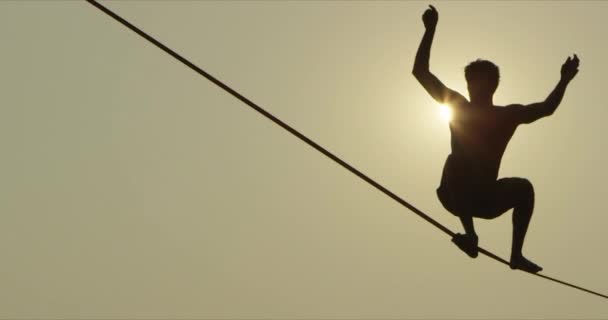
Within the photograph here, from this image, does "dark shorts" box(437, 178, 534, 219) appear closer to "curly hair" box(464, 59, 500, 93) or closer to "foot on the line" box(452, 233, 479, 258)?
"foot on the line" box(452, 233, 479, 258)

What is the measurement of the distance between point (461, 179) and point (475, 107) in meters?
0.68

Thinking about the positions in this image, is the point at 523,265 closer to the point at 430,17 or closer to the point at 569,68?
the point at 569,68

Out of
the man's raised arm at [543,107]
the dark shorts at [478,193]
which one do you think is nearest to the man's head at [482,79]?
the man's raised arm at [543,107]

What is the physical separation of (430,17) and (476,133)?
1157 mm

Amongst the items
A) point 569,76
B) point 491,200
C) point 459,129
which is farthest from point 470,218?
point 569,76

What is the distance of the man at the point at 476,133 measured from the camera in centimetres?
982

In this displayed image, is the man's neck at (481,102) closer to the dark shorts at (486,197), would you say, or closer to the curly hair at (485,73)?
the curly hair at (485,73)

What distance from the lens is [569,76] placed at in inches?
410

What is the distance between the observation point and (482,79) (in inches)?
388

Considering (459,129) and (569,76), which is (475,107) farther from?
(569,76)

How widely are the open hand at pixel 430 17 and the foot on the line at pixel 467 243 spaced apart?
2.03 metres

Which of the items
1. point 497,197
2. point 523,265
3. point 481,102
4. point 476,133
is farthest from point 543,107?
point 523,265

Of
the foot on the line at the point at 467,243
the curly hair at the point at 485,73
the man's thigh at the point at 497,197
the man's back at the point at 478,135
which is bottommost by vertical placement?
the foot on the line at the point at 467,243

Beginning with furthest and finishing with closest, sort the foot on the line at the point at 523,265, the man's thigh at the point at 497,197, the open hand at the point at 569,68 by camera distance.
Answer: the foot on the line at the point at 523,265
the open hand at the point at 569,68
the man's thigh at the point at 497,197
